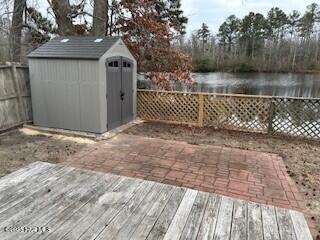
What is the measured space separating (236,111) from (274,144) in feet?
4.07

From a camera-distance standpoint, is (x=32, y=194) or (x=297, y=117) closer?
(x=32, y=194)

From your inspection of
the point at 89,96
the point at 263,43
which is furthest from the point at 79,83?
the point at 263,43

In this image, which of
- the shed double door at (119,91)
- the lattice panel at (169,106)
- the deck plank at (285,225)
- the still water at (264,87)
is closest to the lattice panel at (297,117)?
the lattice panel at (169,106)

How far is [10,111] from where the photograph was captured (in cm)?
561

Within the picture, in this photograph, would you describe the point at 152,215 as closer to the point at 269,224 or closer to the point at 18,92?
the point at 269,224

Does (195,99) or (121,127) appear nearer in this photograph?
(121,127)

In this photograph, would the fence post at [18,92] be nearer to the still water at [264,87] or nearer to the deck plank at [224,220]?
the deck plank at [224,220]

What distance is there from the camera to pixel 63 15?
7.62 metres

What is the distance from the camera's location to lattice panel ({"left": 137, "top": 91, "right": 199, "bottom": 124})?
6.50 metres

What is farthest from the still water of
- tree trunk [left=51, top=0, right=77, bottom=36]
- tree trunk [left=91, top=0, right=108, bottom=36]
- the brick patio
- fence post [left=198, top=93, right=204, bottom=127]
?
the brick patio

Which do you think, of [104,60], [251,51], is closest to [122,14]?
[104,60]

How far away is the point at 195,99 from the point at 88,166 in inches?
132

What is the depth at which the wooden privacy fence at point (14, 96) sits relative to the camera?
17.9ft

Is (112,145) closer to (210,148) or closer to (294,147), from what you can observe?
(210,148)
